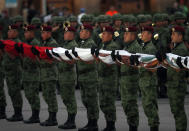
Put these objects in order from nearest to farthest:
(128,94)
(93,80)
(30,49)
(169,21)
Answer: (128,94) < (93,80) < (30,49) < (169,21)

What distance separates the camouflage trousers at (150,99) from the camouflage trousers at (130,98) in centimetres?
33

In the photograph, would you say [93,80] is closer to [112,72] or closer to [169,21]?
[112,72]

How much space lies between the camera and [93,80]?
13.8m

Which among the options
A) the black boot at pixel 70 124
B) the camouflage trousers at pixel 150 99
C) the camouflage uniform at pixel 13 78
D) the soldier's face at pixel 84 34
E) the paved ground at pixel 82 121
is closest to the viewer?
the camouflage trousers at pixel 150 99

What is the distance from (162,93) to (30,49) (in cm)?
540

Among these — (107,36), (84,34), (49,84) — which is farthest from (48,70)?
(107,36)

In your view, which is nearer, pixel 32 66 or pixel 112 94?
pixel 112 94

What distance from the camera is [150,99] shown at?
1242cm

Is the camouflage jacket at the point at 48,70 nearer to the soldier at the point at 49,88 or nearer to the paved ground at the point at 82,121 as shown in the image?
the soldier at the point at 49,88

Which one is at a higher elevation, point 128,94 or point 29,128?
point 128,94

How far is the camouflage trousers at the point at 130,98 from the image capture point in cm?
1275

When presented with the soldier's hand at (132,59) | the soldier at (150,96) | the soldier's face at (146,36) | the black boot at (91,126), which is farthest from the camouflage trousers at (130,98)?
the black boot at (91,126)

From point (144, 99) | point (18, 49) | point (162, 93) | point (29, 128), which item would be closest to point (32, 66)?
point (18, 49)

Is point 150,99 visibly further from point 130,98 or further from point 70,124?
point 70,124
